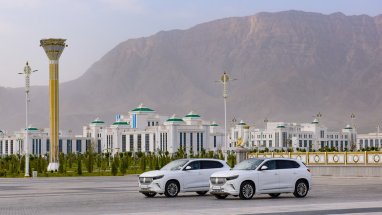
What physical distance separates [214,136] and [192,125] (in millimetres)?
19149

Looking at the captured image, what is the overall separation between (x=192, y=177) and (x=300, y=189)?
14.6 ft

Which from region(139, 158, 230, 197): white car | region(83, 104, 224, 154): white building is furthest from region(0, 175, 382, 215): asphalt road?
region(83, 104, 224, 154): white building

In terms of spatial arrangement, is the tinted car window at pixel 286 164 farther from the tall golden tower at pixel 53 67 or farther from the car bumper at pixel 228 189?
the tall golden tower at pixel 53 67

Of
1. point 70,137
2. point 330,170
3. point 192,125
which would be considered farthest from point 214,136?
point 330,170

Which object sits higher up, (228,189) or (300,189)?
(228,189)

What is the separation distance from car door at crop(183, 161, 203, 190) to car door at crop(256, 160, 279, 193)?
3.47 m

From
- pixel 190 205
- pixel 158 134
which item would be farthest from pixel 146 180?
pixel 158 134

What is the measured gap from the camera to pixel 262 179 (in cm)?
2933

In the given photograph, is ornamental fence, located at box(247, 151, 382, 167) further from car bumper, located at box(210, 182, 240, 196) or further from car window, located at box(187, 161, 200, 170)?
car bumper, located at box(210, 182, 240, 196)

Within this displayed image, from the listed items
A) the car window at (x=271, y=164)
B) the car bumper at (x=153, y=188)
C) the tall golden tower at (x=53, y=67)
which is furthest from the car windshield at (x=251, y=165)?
the tall golden tower at (x=53, y=67)

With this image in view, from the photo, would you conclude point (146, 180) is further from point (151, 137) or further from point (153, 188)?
point (151, 137)

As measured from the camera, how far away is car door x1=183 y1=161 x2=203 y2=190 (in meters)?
31.7

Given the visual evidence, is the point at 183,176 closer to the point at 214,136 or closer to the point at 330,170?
the point at 330,170

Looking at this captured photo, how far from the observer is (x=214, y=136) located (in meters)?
166
